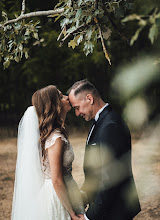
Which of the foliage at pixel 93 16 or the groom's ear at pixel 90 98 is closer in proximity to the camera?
the foliage at pixel 93 16

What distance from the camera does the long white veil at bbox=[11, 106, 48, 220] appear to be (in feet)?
8.02

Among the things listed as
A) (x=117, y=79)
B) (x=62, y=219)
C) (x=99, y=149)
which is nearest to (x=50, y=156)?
(x=99, y=149)

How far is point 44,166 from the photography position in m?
2.47

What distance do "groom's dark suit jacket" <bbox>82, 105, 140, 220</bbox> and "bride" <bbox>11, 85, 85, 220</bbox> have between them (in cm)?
22

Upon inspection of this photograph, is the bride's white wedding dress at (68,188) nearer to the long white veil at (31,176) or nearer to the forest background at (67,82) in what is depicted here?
the long white veil at (31,176)

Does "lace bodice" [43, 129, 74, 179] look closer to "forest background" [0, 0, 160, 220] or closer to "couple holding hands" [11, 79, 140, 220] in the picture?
"couple holding hands" [11, 79, 140, 220]

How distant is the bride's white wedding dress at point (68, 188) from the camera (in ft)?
7.63

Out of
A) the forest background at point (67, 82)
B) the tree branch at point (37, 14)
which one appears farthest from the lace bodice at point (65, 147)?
the forest background at point (67, 82)

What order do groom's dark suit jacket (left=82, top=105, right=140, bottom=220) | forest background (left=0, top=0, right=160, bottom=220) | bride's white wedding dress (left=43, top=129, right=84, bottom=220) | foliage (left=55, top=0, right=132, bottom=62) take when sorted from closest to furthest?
foliage (left=55, top=0, right=132, bottom=62), groom's dark suit jacket (left=82, top=105, right=140, bottom=220), bride's white wedding dress (left=43, top=129, right=84, bottom=220), forest background (left=0, top=0, right=160, bottom=220)

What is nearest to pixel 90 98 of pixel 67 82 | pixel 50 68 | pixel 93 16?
pixel 93 16

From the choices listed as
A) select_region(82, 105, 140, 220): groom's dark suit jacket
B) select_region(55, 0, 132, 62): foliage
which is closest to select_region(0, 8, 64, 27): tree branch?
select_region(55, 0, 132, 62): foliage

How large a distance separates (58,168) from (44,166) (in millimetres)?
296

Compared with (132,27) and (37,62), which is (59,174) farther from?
(37,62)

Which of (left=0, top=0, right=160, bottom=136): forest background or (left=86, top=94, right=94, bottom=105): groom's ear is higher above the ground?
(left=0, top=0, right=160, bottom=136): forest background
